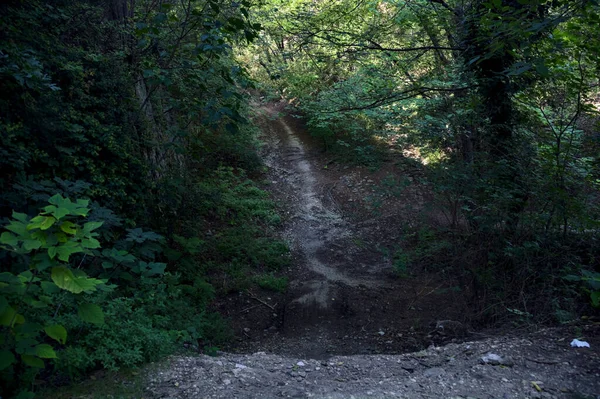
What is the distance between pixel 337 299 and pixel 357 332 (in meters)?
1.19

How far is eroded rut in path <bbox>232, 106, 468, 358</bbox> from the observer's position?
7418 millimetres

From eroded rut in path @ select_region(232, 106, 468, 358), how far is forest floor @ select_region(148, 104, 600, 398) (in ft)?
0.08

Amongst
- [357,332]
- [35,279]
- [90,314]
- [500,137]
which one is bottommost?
[357,332]

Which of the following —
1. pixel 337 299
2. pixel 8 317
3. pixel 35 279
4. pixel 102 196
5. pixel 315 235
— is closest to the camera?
pixel 8 317

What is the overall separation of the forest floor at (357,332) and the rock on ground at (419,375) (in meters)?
0.01

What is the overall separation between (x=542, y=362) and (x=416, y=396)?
1447 millimetres

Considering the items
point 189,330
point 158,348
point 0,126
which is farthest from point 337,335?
point 0,126

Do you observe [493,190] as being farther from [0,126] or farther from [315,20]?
[0,126]

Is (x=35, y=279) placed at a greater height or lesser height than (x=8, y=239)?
lesser

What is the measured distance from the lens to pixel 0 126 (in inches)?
199

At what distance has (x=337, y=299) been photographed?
29.3 ft

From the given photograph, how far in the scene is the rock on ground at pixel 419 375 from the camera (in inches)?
148

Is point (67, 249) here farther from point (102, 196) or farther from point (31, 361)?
point (102, 196)

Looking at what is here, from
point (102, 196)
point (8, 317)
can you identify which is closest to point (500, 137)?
point (102, 196)
